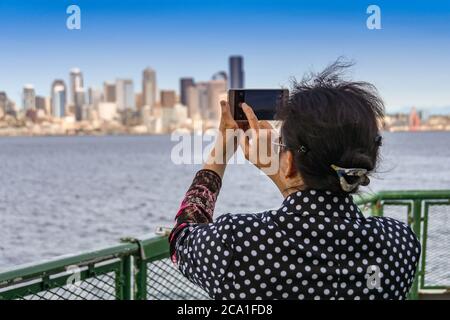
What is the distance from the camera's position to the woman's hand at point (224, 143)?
2.14m

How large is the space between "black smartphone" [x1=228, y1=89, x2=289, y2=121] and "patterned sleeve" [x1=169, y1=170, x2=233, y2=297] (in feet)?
0.70

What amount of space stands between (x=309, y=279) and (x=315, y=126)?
1.33 ft

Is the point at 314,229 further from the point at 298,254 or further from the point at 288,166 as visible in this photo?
the point at 288,166

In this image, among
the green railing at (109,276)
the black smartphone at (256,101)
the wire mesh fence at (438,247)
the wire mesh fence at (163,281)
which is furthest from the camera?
the wire mesh fence at (438,247)

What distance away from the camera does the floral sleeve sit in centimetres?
207

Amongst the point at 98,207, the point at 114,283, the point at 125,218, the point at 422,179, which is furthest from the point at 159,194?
the point at 114,283

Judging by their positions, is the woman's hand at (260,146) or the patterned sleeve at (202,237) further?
the woman's hand at (260,146)

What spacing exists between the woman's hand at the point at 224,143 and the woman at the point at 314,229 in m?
0.24

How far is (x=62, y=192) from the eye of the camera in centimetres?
6084

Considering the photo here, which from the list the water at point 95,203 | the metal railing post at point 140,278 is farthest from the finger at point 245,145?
the water at point 95,203

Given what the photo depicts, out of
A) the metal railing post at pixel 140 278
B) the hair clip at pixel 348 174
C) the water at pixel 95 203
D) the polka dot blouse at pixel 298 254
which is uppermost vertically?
the hair clip at pixel 348 174

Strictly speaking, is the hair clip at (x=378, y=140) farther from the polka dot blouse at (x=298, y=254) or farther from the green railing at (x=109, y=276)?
the green railing at (x=109, y=276)

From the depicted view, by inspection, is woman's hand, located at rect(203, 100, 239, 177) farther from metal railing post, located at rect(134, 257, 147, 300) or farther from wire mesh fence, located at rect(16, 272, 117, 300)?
metal railing post, located at rect(134, 257, 147, 300)
